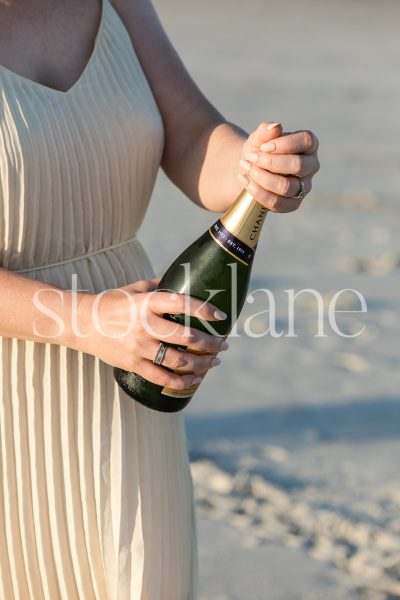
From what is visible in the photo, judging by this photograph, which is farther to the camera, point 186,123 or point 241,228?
point 186,123

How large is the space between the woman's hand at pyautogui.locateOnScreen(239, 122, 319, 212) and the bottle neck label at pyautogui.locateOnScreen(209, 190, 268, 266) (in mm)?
70

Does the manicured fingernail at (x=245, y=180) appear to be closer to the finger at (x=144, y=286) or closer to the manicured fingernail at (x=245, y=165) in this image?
the manicured fingernail at (x=245, y=165)

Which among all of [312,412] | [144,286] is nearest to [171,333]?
[144,286]

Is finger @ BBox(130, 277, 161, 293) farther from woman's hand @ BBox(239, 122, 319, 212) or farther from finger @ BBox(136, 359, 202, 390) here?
woman's hand @ BBox(239, 122, 319, 212)

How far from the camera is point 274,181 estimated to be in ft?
6.07

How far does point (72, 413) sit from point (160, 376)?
0.94 feet

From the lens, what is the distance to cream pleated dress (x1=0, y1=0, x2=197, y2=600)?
202 cm

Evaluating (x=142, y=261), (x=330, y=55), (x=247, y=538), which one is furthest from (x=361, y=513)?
(x=330, y=55)

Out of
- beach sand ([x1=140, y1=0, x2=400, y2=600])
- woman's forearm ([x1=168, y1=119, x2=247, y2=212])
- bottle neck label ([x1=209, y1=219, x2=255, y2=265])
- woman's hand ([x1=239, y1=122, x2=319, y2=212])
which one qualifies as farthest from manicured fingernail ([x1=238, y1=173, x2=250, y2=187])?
beach sand ([x1=140, y1=0, x2=400, y2=600])

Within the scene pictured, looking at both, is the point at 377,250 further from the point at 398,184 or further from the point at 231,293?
the point at 231,293

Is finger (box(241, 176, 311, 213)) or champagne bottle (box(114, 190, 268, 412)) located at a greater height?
finger (box(241, 176, 311, 213))

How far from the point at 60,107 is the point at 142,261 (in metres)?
0.41

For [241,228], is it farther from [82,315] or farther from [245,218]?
[82,315]

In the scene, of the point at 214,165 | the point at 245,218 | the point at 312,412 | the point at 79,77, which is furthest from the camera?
the point at 312,412
